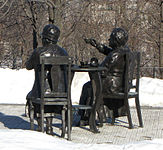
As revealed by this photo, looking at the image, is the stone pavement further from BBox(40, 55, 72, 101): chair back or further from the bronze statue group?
BBox(40, 55, 72, 101): chair back

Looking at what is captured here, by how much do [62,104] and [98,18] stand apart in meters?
17.9

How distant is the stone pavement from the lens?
938 cm

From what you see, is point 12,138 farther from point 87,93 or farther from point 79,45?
point 79,45

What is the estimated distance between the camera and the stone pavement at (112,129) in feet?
30.8

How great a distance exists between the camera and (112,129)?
1051 cm

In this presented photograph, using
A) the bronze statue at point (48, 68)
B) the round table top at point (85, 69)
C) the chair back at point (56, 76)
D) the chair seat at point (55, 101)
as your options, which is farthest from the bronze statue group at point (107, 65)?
the round table top at point (85, 69)

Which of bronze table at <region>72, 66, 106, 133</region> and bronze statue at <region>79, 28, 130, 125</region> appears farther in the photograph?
bronze statue at <region>79, 28, 130, 125</region>

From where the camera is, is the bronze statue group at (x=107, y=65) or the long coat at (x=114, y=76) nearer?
the bronze statue group at (x=107, y=65)

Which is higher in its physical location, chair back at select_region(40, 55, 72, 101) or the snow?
chair back at select_region(40, 55, 72, 101)

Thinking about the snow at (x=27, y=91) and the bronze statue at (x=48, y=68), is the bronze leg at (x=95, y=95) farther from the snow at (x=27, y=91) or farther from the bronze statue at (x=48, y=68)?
the snow at (x=27, y=91)

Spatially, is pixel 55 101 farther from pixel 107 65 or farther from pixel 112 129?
pixel 112 129

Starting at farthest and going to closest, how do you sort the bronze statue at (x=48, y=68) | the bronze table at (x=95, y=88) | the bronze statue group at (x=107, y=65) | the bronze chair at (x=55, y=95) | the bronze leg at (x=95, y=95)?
1. the bronze leg at (x=95, y=95)
2. the bronze table at (x=95, y=88)
3. the bronze statue group at (x=107, y=65)
4. the bronze statue at (x=48, y=68)
5. the bronze chair at (x=55, y=95)

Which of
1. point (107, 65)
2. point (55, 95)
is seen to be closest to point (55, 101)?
point (55, 95)

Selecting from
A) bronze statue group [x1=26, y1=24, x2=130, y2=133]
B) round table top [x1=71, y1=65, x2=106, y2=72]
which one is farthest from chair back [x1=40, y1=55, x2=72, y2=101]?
round table top [x1=71, y1=65, x2=106, y2=72]
